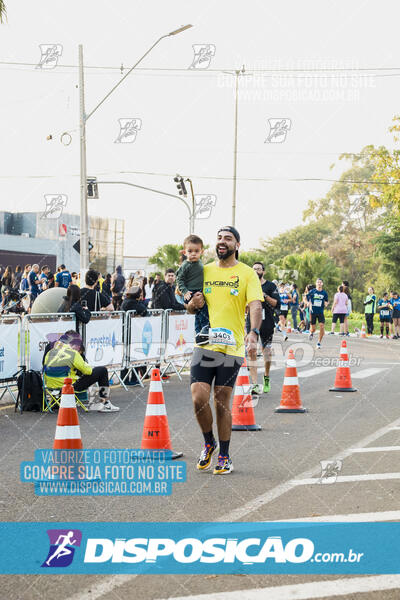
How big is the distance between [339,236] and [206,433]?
74.8 m

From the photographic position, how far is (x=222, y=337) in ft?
23.7

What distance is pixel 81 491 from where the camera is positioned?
21.6ft

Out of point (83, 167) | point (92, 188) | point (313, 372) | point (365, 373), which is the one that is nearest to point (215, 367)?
point (313, 372)

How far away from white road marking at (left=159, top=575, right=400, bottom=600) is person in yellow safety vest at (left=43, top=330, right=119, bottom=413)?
278 inches

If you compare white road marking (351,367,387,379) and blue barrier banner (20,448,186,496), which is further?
white road marking (351,367,387,379)

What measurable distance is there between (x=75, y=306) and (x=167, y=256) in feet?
135

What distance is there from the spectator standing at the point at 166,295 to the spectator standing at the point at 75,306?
3.24m

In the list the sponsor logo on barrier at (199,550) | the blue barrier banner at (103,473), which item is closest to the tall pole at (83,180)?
the blue barrier banner at (103,473)

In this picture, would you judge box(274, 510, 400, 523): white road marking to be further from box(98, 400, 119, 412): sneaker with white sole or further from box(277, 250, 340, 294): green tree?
box(277, 250, 340, 294): green tree

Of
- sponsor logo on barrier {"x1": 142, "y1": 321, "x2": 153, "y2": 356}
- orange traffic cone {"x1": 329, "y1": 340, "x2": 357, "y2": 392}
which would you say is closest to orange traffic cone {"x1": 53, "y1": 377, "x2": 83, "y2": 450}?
orange traffic cone {"x1": 329, "y1": 340, "x2": 357, "y2": 392}

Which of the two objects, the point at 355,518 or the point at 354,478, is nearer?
the point at 355,518

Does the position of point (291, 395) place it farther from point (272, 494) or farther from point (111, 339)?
point (272, 494)

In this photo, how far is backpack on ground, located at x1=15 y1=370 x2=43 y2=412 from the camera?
36.7 ft

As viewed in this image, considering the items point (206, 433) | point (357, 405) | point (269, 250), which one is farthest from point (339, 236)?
point (206, 433)
